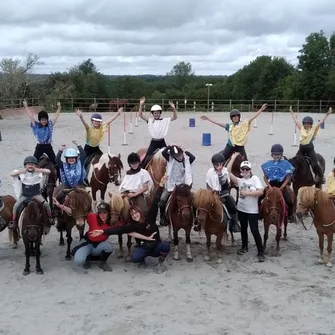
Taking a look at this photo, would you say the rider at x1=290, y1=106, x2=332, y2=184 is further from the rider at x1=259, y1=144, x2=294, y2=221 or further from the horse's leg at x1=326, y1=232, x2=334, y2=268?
the horse's leg at x1=326, y1=232, x2=334, y2=268

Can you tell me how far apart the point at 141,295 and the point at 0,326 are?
5.73 feet

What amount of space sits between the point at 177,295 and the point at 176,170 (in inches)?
86.1

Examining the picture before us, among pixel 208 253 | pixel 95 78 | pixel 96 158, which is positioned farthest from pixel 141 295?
pixel 95 78

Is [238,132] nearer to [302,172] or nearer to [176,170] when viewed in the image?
[302,172]

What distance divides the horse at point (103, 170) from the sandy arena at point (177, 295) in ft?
4.43

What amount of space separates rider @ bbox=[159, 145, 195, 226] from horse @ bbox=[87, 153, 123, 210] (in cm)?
188

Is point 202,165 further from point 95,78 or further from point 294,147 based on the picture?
point 95,78

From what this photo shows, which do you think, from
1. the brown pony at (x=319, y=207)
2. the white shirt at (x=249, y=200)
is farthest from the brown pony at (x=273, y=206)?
the brown pony at (x=319, y=207)

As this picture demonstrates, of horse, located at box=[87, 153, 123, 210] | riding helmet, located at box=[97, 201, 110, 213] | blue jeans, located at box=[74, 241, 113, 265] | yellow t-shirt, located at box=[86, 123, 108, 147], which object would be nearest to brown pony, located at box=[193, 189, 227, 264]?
riding helmet, located at box=[97, 201, 110, 213]

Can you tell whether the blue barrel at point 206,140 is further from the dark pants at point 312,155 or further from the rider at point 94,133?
the rider at point 94,133

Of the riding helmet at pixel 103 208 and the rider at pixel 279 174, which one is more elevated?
the rider at pixel 279 174

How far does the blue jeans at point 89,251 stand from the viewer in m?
6.37

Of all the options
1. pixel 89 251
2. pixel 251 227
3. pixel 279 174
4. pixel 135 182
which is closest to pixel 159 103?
pixel 279 174

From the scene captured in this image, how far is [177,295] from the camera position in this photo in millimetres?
5719
